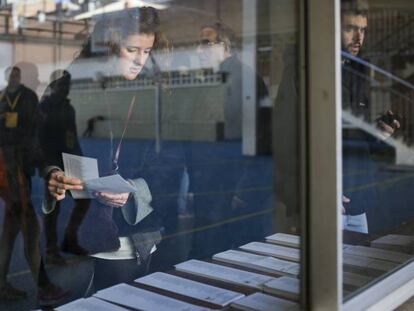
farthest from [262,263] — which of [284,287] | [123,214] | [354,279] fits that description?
[123,214]

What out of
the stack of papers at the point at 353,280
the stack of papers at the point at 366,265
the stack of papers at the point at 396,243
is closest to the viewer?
the stack of papers at the point at 353,280

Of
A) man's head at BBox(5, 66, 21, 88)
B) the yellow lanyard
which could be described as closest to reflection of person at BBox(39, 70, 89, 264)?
the yellow lanyard

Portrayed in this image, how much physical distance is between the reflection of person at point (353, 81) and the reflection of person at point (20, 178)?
1417 millimetres

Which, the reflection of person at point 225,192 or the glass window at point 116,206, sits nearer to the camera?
the glass window at point 116,206

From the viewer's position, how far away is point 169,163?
13.4 feet

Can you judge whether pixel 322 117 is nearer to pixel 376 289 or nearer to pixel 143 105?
pixel 376 289

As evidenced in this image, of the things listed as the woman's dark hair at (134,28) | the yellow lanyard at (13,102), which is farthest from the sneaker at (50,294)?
the woman's dark hair at (134,28)

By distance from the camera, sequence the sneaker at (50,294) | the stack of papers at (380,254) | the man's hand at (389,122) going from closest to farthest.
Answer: the stack of papers at (380,254) → the sneaker at (50,294) → the man's hand at (389,122)

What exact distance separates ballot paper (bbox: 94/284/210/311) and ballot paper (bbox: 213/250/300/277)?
37cm

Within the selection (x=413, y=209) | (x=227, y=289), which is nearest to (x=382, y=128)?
(x=413, y=209)

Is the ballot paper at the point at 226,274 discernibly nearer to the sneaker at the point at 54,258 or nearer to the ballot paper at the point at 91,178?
the ballot paper at the point at 91,178

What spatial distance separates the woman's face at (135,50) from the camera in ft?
8.07

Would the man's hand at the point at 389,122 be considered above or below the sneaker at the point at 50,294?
above

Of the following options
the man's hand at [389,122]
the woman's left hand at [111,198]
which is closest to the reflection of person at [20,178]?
the woman's left hand at [111,198]
